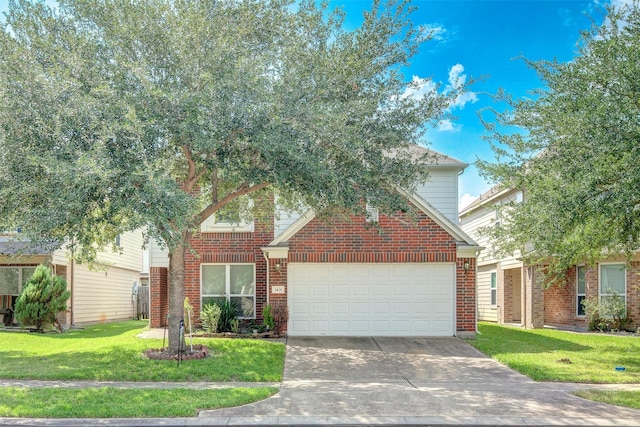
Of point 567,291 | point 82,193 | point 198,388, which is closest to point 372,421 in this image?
point 198,388

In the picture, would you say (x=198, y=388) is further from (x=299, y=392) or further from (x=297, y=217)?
(x=297, y=217)

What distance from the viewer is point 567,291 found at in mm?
22328

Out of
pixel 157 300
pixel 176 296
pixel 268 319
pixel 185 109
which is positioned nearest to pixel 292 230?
pixel 268 319

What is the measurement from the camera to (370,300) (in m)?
17.0

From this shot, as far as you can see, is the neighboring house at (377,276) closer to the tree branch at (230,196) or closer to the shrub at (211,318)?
the shrub at (211,318)

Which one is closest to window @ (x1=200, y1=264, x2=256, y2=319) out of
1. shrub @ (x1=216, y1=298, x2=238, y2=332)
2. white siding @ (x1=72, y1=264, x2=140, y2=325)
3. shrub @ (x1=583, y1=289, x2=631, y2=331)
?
shrub @ (x1=216, y1=298, x2=238, y2=332)

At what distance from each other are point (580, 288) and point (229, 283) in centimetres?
1272

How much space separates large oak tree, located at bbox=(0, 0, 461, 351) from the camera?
396 inches

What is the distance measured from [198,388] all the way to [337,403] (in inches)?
96.0

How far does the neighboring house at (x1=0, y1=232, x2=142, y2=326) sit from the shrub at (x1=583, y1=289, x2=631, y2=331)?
50.2ft

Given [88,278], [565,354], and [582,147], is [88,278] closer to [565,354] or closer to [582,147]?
[565,354]

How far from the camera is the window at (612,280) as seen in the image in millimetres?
20078

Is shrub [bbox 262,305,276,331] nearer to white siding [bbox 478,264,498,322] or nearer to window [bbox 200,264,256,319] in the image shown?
window [bbox 200,264,256,319]

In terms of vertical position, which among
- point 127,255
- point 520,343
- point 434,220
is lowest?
point 520,343
